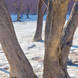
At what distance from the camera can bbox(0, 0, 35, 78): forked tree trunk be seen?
3.56m

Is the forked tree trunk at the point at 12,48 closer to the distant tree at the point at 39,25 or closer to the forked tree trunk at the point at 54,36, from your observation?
the forked tree trunk at the point at 54,36

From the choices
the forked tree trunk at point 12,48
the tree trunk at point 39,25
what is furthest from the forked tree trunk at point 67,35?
the tree trunk at point 39,25

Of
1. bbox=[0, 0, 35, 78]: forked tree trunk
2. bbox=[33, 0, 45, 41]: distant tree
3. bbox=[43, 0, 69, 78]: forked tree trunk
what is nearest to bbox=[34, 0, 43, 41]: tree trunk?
bbox=[33, 0, 45, 41]: distant tree

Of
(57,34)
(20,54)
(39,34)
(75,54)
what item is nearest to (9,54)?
(20,54)

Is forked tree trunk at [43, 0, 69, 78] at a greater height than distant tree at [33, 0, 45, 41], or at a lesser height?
greater

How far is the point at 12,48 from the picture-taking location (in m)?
3.74

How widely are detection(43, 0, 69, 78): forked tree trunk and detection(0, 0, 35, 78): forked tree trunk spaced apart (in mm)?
432

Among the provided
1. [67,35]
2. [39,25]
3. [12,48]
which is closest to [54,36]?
[67,35]

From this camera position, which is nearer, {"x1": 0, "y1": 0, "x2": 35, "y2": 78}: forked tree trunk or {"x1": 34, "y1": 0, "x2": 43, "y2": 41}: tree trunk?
{"x1": 0, "y1": 0, "x2": 35, "y2": 78}: forked tree trunk

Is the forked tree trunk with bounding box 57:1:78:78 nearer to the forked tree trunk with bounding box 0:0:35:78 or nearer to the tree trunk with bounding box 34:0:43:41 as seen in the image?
the forked tree trunk with bounding box 0:0:35:78

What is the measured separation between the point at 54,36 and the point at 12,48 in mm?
833

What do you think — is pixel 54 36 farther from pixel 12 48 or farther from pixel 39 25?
pixel 39 25

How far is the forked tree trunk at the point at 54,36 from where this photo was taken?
312 cm

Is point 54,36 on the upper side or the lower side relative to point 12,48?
upper
